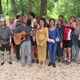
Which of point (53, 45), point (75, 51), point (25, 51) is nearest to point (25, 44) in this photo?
point (25, 51)

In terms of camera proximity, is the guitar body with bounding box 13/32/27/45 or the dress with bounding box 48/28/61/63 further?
the guitar body with bounding box 13/32/27/45

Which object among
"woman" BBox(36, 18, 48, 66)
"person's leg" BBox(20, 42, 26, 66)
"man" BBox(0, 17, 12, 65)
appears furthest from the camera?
"person's leg" BBox(20, 42, 26, 66)

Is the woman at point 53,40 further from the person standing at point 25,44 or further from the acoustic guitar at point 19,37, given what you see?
the acoustic guitar at point 19,37

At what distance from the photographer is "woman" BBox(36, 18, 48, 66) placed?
34.6ft

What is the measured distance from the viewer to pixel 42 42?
10594mm

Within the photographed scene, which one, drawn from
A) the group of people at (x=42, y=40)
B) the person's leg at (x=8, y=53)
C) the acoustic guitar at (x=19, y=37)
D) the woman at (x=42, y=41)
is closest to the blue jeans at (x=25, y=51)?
the group of people at (x=42, y=40)

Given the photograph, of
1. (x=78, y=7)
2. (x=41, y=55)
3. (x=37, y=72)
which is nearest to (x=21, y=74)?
(x=37, y=72)

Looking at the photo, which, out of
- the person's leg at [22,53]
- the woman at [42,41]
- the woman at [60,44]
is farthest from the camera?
the woman at [60,44]

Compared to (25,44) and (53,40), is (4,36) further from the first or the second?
(53,40)

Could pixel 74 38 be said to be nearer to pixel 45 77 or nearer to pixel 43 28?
pixel 43 28

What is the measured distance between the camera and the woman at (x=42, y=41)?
34.6 feet

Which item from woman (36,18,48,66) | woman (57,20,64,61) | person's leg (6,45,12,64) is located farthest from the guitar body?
woman (57,20,64,61)

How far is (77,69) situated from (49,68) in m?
0.97

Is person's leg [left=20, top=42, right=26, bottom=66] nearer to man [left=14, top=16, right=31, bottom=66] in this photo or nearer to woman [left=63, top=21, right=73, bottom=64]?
man [left=14, top=16, right=31, bottom=66]
